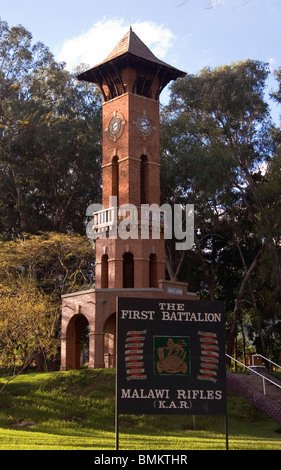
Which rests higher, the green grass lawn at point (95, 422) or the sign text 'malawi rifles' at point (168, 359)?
the sign text 'malawi rifles' at point (168, 359)

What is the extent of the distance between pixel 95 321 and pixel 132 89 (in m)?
13.0

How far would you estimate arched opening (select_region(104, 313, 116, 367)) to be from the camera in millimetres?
30844

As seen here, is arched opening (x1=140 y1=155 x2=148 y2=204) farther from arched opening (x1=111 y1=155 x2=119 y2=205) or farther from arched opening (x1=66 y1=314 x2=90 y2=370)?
arched opening (x1=66 y1=314 x2=90 y2=370)

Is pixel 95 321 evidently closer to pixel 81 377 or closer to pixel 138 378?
pixel 81 377

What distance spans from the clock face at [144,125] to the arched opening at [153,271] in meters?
6.75

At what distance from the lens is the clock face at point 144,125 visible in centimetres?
3466

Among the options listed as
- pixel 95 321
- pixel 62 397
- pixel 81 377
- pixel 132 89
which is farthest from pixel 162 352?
pixel 132 89

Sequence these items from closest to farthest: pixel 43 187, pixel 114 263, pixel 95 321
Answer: pixel 95 321 → pixel 114 263 → pixel 43 187

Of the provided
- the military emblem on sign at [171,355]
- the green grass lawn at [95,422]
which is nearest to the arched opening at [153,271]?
the green grass lawn at [95,422]

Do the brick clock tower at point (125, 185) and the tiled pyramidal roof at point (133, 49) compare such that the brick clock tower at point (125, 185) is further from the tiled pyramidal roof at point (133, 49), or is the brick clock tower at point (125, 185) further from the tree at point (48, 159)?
the tree at point (48, 159)

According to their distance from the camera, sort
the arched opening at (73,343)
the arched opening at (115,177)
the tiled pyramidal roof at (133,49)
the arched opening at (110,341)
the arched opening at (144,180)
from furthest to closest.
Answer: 1. the arched opening at (115,177)
2. the arched opening at (144,180)
3. the tiled pyramidal roof at (133,49)
4. the arched opening at (73,343)
5. the arched opening at (110,341)

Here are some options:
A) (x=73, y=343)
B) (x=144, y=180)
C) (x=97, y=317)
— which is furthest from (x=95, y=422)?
(x=144, y=180)

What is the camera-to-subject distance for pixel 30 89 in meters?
48.6

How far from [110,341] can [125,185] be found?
27.0ft
